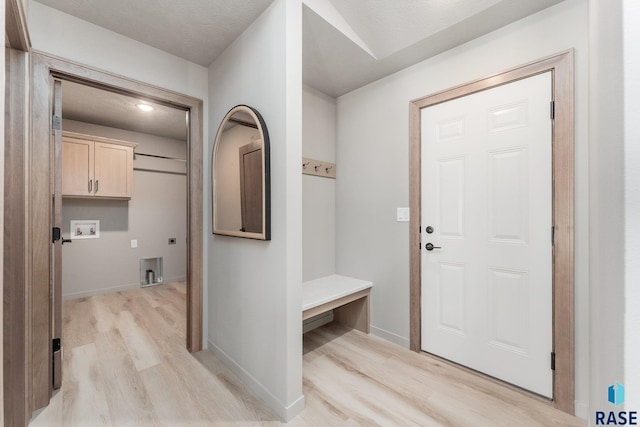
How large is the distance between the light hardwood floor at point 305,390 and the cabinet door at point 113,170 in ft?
6.26

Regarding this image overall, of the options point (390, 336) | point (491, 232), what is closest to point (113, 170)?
point (390, 336)

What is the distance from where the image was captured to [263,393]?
1.62 m

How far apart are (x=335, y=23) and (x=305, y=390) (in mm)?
2446

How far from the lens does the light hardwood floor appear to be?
57.8 inches

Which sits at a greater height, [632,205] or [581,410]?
[632,205]

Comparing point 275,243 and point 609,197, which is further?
point 275,243

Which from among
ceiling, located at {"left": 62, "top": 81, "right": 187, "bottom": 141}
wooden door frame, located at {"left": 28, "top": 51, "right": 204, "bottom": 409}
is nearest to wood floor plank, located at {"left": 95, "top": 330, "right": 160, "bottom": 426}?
wooden door frame, located at {"left": 28, "top": 51, "right": 204, "bottom": 409}

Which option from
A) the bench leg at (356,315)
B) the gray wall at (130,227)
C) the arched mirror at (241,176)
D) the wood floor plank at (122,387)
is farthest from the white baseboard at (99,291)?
the bench leg at (356,315)

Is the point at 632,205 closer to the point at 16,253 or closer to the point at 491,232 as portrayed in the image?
Answer: the point at 491,232

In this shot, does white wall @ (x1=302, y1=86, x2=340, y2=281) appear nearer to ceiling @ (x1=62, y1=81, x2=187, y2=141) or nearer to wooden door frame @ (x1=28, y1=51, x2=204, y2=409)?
ceiling @ (x1=62, y1=81, x2=187, y2=141)

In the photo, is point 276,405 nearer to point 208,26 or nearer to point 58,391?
point 58,391

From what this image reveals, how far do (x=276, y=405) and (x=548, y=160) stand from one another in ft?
7.12

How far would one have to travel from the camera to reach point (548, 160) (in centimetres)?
157

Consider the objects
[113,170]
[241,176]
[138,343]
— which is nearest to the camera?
[241,176]
